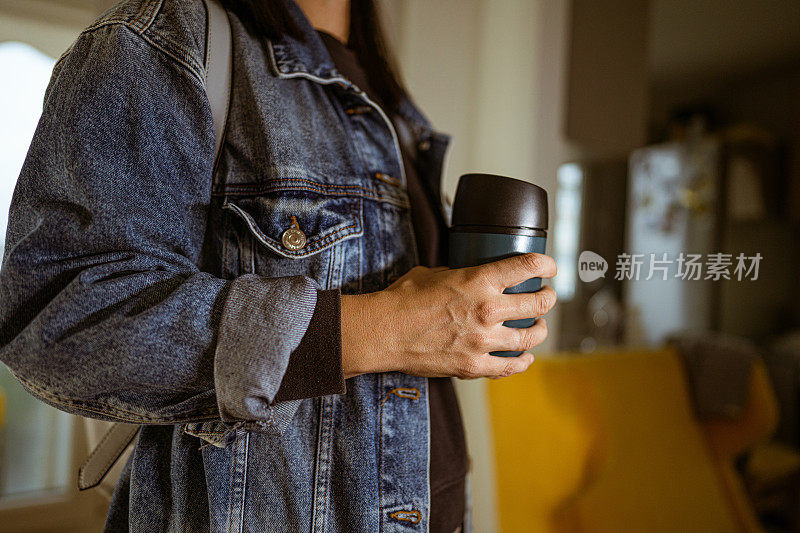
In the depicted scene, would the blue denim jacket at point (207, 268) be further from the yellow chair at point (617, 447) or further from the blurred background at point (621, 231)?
the yellow chair at point (617, 447)

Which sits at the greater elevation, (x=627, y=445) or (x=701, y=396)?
(x=701, y=396)

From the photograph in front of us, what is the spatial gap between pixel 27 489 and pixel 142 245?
0.75m

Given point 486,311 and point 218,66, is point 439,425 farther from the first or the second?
point 218,66

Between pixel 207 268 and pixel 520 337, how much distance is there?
0.93 feet

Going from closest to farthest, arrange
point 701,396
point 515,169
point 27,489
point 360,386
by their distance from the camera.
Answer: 1. point 360,386
2. point 515,169
3. point 27,489
4. point 701,396

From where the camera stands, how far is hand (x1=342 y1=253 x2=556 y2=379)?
1.20ft

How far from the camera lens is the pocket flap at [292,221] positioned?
411 mm

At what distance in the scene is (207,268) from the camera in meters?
0.43

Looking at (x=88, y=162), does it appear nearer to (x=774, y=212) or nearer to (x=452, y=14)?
(x=452, y=14)

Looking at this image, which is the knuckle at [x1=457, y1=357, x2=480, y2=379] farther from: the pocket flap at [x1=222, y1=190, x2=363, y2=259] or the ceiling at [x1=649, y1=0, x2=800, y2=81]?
the ceiling at [x1=649, y1=0, x2=800, y2=81]

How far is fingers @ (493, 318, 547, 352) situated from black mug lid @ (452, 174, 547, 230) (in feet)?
0.29

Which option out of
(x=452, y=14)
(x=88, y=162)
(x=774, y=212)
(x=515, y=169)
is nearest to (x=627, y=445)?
(x=774, y=212)

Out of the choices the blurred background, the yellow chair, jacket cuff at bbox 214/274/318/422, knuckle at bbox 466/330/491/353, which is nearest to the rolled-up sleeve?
jacket cuff at bbox 214/274/318/422

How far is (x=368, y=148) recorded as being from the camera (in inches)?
19.6
